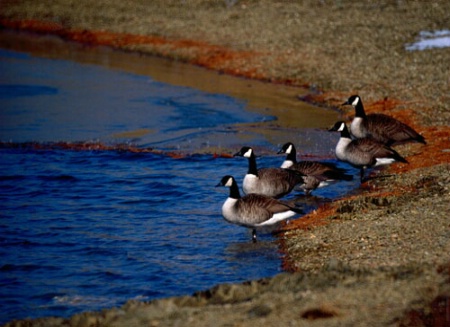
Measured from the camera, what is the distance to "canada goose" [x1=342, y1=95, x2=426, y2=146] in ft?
65.5

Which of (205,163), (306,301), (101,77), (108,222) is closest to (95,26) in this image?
(101,77)

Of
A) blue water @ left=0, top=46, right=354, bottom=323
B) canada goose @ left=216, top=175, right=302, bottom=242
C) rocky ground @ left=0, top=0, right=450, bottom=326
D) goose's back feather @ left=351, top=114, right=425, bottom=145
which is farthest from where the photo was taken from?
goose's back feather @ left=351, top=114, right=425, bottom=145

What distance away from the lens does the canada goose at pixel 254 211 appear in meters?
15.1

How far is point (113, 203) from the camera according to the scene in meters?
18.8

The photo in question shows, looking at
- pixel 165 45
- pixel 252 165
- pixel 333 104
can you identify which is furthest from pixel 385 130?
pixel 165 45

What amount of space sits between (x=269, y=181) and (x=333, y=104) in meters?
11.6

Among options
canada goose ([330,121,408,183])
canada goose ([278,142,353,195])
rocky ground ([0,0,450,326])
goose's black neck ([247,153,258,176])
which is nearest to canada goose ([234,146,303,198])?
goose's black neck ([247,153,258,176])

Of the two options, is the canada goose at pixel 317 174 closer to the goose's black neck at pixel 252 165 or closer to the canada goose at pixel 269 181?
the canada goose at pixel 269 181

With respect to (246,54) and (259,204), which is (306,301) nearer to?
(259,204)

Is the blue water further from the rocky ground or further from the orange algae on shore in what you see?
the orange algae on shore

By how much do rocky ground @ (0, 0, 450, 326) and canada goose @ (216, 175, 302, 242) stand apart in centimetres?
47

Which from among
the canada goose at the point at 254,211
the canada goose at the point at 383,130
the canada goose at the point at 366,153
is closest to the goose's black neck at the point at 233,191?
the canada goose at the point at 254,211

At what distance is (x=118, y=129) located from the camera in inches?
1028

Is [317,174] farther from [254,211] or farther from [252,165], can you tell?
[254,211]
